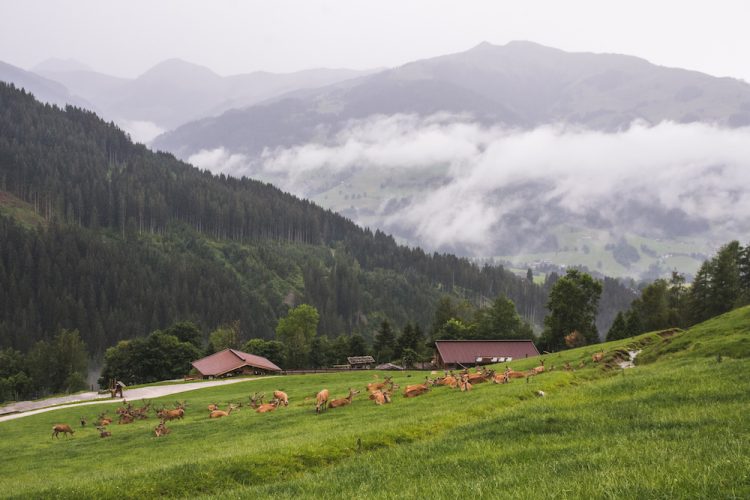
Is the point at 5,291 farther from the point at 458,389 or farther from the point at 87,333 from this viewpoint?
the point at 458,389

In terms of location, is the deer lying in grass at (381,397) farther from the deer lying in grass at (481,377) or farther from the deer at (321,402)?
the deer lying in grass at (481,377)

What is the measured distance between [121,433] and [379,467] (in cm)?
2755

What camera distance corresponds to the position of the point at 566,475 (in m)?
11.8

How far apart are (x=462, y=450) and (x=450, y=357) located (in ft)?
301

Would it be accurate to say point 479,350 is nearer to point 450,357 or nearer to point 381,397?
point 450,357

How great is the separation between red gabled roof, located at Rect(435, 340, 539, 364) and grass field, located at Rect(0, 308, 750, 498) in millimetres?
72389

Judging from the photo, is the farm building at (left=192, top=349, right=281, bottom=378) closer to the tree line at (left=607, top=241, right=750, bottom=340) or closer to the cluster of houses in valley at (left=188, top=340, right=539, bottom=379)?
the cluster of houses in valley at (left=188, top=340, right=539, bottom=379)

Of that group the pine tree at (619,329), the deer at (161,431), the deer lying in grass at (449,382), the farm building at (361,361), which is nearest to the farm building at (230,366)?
the farm building at (361,361)

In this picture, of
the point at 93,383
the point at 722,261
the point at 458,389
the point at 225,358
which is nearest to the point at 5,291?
the point at 93,383

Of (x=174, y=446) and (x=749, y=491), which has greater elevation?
(x=749, y=491)

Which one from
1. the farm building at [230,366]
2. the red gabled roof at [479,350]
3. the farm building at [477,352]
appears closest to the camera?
the farm building at [477,352]

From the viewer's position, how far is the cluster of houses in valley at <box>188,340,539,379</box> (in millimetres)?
105375

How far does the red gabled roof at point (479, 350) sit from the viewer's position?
106 m

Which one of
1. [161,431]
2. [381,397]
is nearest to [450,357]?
[381,397]
